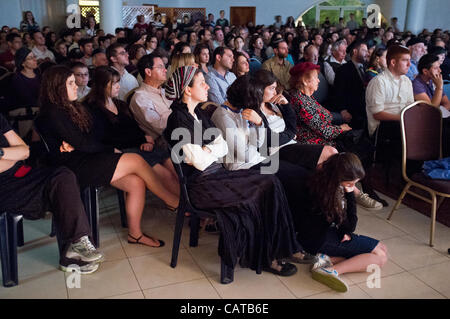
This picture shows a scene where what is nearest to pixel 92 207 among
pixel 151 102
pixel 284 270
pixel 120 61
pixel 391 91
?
pixel 151 102

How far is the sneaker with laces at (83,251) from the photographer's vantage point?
221 centimetres

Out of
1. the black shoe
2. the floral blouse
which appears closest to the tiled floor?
the black shoe

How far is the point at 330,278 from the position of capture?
214 centimetres

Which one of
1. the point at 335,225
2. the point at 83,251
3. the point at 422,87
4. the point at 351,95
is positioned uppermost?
the point at 422,87

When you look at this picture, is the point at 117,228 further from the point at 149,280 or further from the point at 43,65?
the point at 43,65

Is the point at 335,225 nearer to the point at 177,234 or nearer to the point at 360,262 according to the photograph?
the point at 360,262

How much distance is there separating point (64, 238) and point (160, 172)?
2.76ft

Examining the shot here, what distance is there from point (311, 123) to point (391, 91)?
37.3 inches

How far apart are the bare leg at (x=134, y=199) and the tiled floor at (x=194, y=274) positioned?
0.08 m

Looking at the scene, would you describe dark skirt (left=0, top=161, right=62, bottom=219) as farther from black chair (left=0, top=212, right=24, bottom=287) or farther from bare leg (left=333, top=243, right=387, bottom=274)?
bare leg (left=333, top=243, right=387, bottom=274)

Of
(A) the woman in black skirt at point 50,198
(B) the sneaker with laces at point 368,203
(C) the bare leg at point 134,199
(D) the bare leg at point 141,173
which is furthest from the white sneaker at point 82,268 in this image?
(B) the sneaker with laces at point 368,203

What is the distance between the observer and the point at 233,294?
2117mm

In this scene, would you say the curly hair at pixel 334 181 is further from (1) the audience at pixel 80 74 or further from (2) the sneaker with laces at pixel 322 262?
(1) the audience at pixel 80 74
